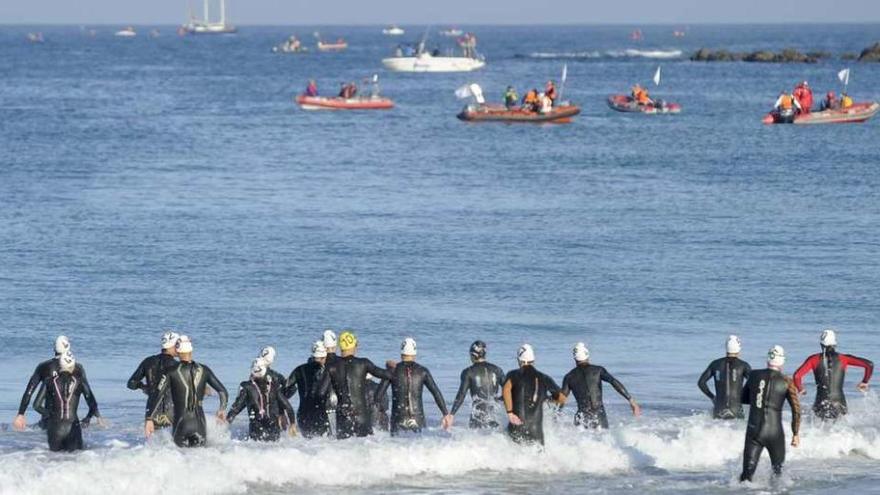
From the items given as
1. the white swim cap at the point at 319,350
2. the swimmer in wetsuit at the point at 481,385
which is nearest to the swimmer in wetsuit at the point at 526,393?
the swimmer in wetsuit at the point at 481,385

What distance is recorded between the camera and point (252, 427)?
65.7 feet

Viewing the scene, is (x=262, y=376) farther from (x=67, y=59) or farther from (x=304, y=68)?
(x=67, y=59)

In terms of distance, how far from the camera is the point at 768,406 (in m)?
18.0

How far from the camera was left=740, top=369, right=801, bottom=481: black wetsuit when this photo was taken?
59.3ft

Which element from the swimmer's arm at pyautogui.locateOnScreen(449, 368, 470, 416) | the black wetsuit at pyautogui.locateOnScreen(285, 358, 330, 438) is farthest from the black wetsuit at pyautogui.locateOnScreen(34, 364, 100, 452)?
the swimmer's arm at pyautogui.locateOnScreen(449, 368, 470, 416)

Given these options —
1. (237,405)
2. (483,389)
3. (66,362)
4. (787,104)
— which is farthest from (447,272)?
(787,104)

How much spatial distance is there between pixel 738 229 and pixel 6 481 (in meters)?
30.9

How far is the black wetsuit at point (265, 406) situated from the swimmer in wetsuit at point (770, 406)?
17.6ft

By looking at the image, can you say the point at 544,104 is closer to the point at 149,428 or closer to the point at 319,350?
the point at 319,350

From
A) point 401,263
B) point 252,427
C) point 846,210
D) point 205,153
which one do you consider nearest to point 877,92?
point 205,153

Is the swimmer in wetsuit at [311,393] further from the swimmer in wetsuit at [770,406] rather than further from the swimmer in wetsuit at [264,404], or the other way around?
the swimmer in wetsuit at [770,406]

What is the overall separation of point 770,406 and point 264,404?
5.94 meters

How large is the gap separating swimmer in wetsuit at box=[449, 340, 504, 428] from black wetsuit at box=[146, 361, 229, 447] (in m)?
3.08

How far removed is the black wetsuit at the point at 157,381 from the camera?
65.3ft
